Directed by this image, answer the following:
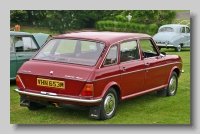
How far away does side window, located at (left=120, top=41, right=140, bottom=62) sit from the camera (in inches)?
308

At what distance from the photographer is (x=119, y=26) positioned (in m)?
36.6

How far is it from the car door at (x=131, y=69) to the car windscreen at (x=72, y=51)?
65 cm

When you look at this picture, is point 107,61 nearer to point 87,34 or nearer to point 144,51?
point 87,34

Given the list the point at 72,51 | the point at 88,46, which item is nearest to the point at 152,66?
the point at 88,46

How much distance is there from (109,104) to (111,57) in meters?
0.91

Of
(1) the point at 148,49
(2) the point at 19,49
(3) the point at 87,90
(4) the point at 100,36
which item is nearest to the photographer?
(3) the point at 87,90

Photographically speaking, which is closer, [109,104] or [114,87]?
[109,104]

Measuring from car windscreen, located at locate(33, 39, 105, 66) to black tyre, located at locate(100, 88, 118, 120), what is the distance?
68 cm

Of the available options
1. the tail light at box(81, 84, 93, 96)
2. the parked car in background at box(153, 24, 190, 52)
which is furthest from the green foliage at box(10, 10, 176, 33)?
the tail light at box(81, 84, 93, 96)

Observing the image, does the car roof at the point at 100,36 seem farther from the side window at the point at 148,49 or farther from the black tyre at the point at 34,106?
the black tyre at the point at 34,106

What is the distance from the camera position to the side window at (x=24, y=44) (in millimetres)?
10789

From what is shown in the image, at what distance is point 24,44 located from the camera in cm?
1105

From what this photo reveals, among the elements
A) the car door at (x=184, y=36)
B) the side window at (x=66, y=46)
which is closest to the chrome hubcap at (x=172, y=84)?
the side window at (x=66, y=46)

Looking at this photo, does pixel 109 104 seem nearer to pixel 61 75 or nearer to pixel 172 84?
pixel 61 75
